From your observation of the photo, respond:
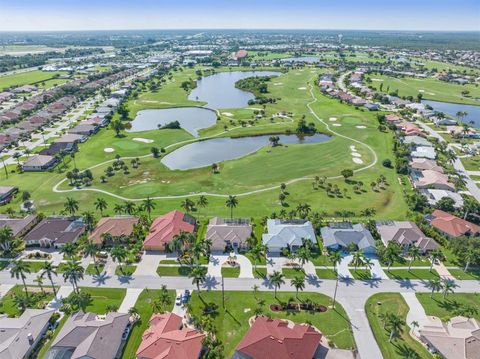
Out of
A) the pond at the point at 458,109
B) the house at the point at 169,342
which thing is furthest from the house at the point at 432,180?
the pond at the point at 458,109

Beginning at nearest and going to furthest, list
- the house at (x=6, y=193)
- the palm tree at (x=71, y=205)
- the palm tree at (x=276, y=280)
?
the palm tree at (x=276, y=280)
the palm tree at (x=71, y=205)
the house at (x=6, y=193)

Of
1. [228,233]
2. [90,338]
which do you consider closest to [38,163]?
[228,233]

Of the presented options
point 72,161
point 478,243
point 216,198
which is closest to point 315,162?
point 216,198

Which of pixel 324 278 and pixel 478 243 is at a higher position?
pixel 478 243

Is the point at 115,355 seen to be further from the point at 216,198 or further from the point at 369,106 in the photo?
the point at 369,106

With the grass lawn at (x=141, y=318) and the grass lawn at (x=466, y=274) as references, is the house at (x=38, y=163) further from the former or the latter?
the grass lawn at (x=466, y=274)

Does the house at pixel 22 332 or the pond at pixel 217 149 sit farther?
the pond at pixel 217 149
